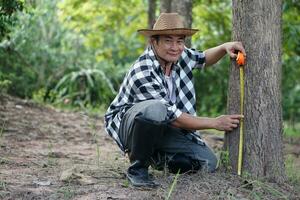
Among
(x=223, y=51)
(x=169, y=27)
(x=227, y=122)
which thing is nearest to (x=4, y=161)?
(x=169, y=27)

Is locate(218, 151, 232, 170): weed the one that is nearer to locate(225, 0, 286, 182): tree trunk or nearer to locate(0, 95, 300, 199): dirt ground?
locate(0, 95, 300, 199): dirt ground

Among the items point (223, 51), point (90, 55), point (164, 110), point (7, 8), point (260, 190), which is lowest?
point (260, 190)

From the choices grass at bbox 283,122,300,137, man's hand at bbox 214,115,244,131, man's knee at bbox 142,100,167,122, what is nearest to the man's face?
man's knee at bbox 142,100,167,122

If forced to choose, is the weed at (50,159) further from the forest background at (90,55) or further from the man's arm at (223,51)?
the forest background at (90,55)

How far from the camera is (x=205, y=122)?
14.5ft

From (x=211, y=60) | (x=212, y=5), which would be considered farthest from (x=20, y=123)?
(x=212, y=5)

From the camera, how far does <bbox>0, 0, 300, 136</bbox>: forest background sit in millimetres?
10750

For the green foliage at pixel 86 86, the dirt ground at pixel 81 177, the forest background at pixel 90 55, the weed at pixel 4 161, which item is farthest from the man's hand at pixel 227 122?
the green foliage at pixel 86 86

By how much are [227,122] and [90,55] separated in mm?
9335

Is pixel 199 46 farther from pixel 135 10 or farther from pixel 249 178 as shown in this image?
pixel 249 178

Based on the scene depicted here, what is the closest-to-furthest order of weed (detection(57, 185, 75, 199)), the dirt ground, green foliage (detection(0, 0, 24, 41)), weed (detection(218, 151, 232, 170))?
weed (detection(57, 185, 75, 199)), the dirt ground, weed (detection(218, 151, 232, 170)), green foliage (detection(0, 0, 24, 41))

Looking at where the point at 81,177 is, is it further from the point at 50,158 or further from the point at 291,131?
the point at 291,131

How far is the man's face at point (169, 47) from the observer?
15.1 ft

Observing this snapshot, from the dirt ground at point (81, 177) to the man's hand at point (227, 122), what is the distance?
1.23ft
